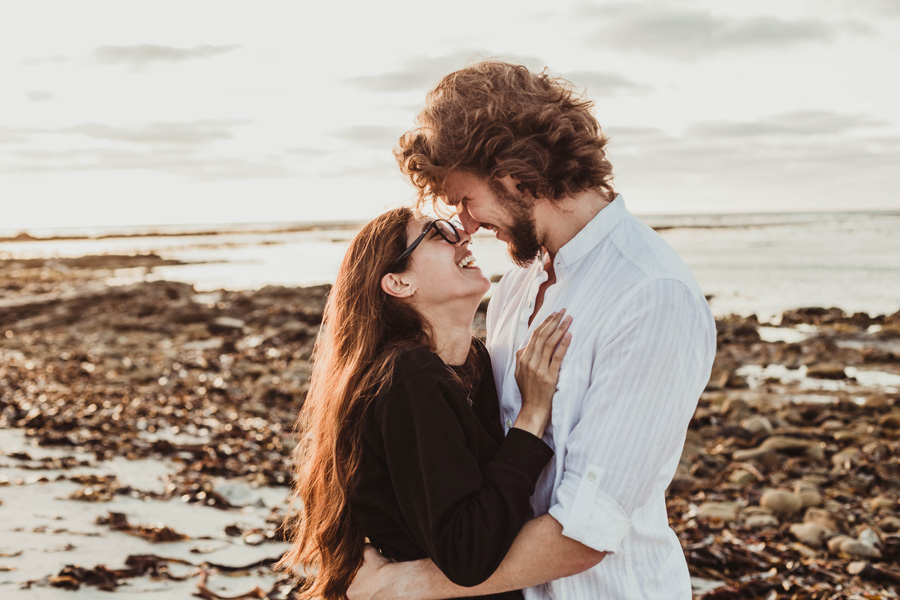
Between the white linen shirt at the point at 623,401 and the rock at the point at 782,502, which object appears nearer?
the white linen shirt at the point at 623,401

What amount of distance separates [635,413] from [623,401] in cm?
5

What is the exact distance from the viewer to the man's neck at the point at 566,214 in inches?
108

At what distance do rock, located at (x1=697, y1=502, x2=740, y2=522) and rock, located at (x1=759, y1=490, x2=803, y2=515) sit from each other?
24cm

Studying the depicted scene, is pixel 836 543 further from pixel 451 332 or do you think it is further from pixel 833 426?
pixel 451 332

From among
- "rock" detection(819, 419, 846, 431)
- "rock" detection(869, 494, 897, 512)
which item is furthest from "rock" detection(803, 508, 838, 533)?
"rock" detection(819, 419, 846, 431)

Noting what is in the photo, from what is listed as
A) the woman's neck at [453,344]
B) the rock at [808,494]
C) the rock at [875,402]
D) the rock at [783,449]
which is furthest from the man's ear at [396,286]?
the rock at [875,402]

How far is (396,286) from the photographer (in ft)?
9.16

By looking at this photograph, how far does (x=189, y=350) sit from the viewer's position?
13703mm

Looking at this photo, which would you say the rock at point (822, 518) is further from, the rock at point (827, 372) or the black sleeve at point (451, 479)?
the rock at point (827, 372)

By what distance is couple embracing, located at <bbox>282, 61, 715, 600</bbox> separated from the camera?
2211mm

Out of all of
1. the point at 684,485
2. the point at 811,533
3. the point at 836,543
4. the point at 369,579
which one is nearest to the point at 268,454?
the point at 684,485

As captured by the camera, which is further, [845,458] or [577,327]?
[845,458]

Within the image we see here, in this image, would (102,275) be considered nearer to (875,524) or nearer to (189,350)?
(189,350)

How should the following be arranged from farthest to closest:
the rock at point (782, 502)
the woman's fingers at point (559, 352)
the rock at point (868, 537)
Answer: the rock at point (782, 502) → the rock at point (868, 537) → the woman's fingers at point (559, 352)
